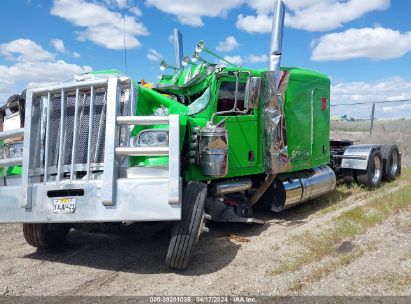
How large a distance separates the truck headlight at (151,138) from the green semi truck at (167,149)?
1 cm

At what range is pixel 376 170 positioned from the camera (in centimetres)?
1036

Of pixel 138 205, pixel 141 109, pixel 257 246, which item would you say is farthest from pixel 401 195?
pixel 138 205

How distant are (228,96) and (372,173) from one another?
205 inches

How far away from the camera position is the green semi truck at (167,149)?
434cm

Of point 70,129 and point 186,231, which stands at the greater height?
point 70,129

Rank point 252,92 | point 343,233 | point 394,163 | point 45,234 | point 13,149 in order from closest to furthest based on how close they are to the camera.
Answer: point 13,149, point 45,234, point 343,233, point 252,92, point 394,163

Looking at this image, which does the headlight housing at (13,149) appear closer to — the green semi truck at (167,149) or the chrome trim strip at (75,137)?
the green semi truck at (167,149)

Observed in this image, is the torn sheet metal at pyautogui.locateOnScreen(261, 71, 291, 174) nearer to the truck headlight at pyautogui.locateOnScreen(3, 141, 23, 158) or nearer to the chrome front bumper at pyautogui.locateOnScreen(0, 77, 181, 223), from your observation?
the chrome front bumper at pyautogui.locateOnScreen(0, 77, 181, 223)

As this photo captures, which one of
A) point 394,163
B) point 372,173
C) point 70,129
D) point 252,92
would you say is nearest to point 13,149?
point 70,129

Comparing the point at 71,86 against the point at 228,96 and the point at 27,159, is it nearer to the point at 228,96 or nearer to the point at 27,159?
the point at 27,159

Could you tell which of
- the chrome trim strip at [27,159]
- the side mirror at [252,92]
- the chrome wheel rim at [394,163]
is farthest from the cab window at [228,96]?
the chrome wheel rim at [394,163]

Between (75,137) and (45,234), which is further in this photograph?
(45,234)

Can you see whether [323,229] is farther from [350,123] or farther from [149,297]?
[350,123]

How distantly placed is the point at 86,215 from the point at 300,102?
456 centimetres
